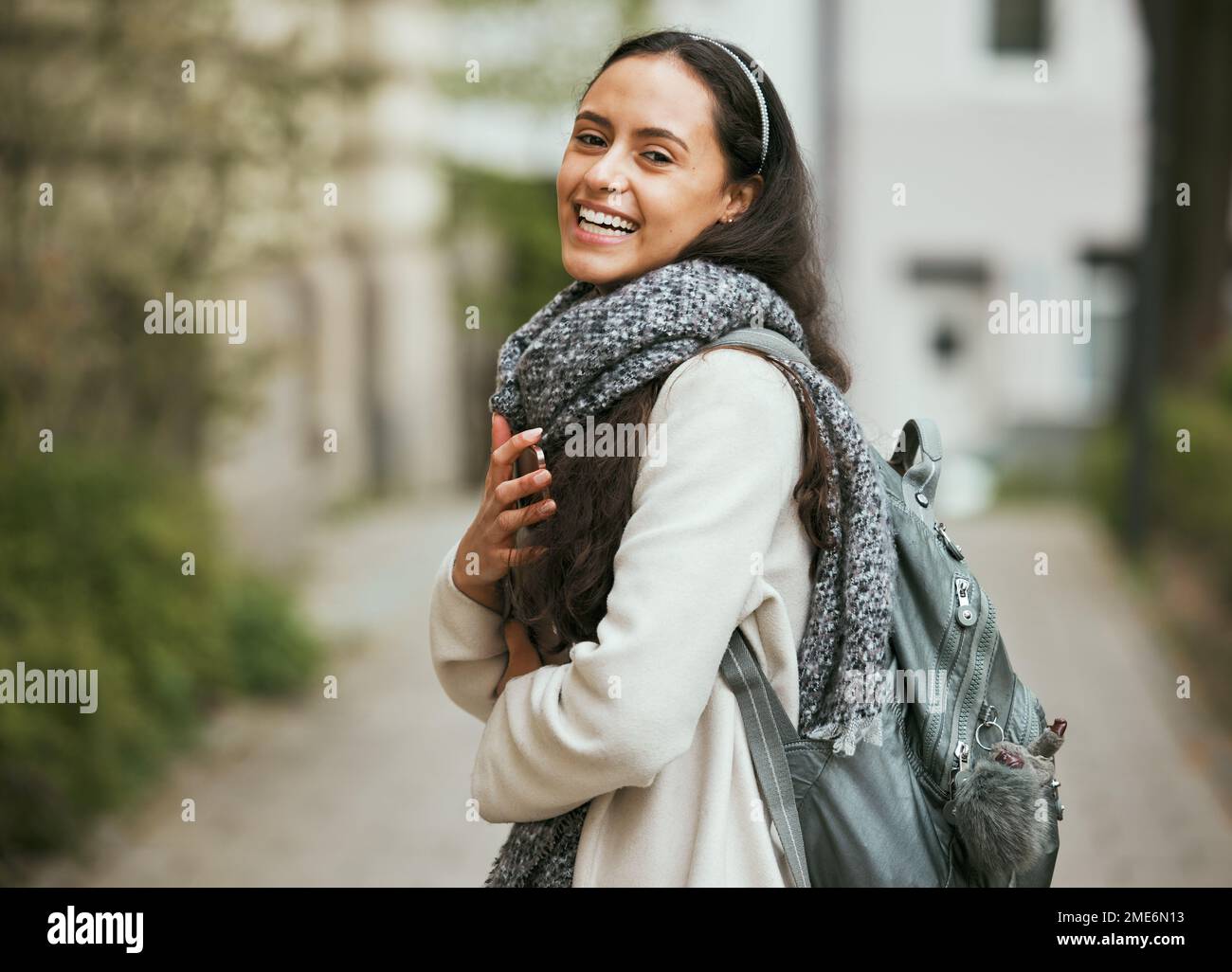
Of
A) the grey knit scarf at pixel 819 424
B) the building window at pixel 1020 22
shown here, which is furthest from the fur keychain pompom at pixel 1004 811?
the building window at pixel 1020 22

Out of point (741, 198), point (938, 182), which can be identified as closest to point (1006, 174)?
point (938, 182)

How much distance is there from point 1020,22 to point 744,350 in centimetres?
1834

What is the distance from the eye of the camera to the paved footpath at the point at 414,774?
18.2 feet

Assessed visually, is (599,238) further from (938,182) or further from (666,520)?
(938,182)

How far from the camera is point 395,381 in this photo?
14.4 metres

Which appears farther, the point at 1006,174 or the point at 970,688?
the point at 1006,174

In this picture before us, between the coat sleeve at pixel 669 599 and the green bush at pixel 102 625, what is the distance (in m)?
3.72

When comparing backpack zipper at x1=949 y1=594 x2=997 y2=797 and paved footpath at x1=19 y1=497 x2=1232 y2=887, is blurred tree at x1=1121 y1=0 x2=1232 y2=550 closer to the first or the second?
paved footpath at x1=19 y1=497 x2=1232 y2=887

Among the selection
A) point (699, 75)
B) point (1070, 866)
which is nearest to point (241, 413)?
point (1070, 866)

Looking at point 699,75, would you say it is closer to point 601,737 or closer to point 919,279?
point 601,737

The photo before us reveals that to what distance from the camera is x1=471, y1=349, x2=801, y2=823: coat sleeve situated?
5.91ft

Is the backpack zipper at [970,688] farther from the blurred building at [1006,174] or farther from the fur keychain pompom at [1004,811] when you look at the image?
the blurred building at [1006,174]

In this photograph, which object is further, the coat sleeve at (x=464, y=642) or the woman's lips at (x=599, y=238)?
the coat sleeve at (x=464, y=642)

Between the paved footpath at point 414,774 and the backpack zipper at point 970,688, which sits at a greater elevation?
the backpack zipper at point 970,688
